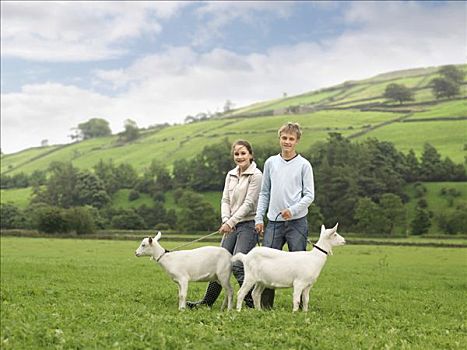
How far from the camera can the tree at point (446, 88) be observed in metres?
167

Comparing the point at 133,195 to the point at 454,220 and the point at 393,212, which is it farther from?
the point at 454,220

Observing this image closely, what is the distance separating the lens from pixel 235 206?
14438mm

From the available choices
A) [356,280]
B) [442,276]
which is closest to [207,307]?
[356,280]

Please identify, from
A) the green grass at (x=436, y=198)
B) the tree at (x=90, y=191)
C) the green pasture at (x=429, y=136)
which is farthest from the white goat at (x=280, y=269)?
the tree at (x=90, y=191)

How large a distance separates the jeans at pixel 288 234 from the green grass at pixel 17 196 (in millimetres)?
A: 135494

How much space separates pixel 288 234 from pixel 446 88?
166 m

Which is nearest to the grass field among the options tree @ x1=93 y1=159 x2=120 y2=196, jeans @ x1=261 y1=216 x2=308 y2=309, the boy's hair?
jeans @ x1=261 y1=216 x2=308 y2=309

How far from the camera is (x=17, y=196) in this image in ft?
504

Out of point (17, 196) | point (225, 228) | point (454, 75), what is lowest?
point (17, 196)

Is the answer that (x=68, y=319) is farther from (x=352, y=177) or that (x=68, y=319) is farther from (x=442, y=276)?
(x=352, y=177)

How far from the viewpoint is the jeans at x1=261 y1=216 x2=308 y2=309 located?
1381 cm

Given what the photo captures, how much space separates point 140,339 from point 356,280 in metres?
21.5

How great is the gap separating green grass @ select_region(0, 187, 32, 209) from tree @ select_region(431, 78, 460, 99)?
111840 mm

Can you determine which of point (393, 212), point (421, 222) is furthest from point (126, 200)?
point (421, 222)
